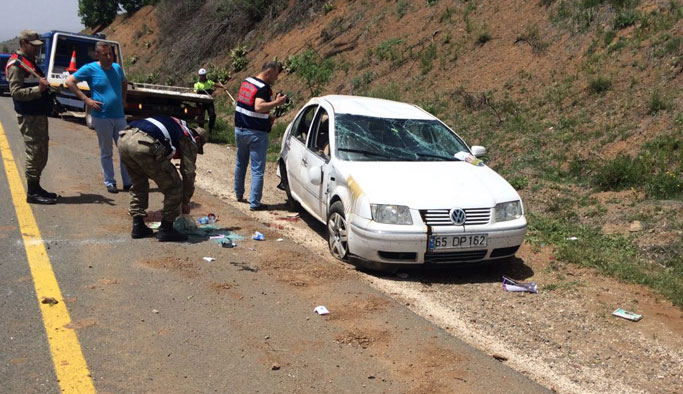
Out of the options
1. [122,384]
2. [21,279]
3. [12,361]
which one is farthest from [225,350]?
[21,279]

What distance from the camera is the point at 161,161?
6.60 m

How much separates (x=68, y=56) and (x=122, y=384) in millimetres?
17086

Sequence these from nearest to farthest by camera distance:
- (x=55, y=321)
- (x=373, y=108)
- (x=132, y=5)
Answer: (x=55, y=321) → (x=373, y=108) → (x=132, y=5)

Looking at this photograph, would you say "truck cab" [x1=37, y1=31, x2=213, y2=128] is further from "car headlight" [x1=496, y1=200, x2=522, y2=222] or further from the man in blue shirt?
"car headlight" [x1=496, y1=200, x2=522, y2=222]

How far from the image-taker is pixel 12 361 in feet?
13.5

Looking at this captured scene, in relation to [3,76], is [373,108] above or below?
above

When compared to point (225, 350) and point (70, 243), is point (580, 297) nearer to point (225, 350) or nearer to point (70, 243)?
point (225, 350)

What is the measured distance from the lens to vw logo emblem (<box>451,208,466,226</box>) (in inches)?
243

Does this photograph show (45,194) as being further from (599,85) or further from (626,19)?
(626,19)

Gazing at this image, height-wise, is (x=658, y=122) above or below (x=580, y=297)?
above

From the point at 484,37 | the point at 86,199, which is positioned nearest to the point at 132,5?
Result: the point at 484,37

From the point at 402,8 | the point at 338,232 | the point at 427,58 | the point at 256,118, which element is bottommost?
the point at 338,232

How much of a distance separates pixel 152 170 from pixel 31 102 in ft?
7.85

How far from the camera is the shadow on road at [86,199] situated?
28.0ft
